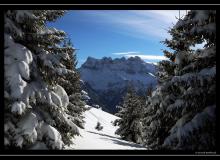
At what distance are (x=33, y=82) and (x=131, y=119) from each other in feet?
90.1

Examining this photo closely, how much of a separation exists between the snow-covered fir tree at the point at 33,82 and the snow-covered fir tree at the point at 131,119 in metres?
24.5

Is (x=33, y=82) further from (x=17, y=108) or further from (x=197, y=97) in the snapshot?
(x=197, y=97)

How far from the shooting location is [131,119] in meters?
38.0

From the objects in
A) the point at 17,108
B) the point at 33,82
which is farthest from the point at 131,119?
the point at 17,108

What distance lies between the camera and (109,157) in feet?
31.4

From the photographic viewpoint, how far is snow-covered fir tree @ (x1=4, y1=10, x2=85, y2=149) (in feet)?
33.8

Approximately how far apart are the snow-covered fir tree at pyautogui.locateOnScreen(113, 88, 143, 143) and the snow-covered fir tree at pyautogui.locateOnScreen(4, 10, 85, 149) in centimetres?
2455

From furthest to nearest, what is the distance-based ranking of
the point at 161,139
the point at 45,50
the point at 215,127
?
the point at 161,139 < the point at 45,50 < the point at 215,127

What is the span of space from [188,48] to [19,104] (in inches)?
432

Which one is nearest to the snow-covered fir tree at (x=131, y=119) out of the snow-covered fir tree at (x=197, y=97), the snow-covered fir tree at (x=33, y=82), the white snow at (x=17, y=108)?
the snow-covered fir tree at (x=33, y=82)

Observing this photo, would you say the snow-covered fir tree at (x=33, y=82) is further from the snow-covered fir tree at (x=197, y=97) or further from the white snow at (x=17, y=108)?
the snow-covered fir tree at (x=197, y=97)
